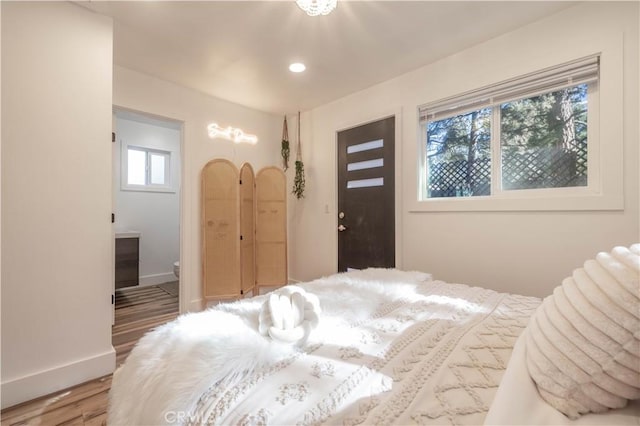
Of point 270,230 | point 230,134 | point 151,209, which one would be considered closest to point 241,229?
point 270,230

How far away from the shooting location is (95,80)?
185 cm

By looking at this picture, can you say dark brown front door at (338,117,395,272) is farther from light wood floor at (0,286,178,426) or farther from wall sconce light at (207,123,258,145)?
light wood floor at (0,286,178,426)

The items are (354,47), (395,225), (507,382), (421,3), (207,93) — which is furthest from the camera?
(207,93)

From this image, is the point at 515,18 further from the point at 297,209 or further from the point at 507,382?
the point at 297,209

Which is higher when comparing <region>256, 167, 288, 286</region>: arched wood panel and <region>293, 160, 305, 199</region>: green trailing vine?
<region>293, 160, 305, 199</region>: green trailing vine

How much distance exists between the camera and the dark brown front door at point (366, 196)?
9.41 feet

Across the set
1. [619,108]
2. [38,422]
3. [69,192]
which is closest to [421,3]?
[619,108]

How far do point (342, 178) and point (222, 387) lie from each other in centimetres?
280

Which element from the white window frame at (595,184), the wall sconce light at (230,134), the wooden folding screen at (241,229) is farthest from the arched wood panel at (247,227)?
the white window frame at (595,184)

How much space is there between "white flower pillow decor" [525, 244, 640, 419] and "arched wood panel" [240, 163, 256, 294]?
9.52ft

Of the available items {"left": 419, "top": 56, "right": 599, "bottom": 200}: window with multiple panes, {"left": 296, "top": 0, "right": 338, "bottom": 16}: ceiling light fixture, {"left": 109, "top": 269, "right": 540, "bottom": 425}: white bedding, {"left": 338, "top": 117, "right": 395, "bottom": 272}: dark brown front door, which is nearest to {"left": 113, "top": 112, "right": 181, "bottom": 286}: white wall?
{"left": 338, "top": 117, "right": 395, "bottom": 272}: dark brown front door

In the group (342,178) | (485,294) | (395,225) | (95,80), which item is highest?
(95,80)

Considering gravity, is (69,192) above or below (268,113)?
below

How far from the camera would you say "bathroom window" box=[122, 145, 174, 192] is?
4.06 meters
